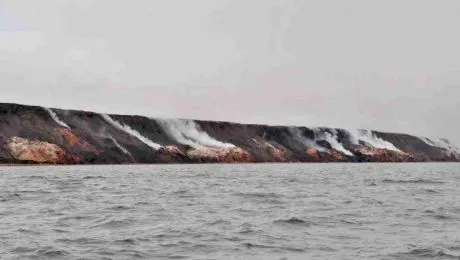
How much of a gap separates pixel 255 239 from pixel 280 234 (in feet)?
4.98

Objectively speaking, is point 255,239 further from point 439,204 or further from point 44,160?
point 44,160

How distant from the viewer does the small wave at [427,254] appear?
1719 cm

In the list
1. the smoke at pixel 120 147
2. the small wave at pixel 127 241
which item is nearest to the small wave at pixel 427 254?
the small wave at pixel 127 241

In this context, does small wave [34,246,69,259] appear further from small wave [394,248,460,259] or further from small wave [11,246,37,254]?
small wave [394,248,460,259]

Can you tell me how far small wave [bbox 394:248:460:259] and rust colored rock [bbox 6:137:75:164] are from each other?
4972 inches

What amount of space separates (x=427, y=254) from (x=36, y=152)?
130 m

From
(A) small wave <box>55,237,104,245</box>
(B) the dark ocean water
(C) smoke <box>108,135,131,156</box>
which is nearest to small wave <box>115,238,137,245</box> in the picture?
(B) the dark ocean water

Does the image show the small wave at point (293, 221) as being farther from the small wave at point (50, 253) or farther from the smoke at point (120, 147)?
the smoke at point (120, 147)

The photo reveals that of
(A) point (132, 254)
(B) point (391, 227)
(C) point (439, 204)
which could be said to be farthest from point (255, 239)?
(C) point (439, 204)

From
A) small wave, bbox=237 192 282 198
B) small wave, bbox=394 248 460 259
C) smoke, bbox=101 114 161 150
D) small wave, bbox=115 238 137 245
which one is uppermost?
smoke, bbox=101 114 161 150

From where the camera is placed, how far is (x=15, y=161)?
132625mm

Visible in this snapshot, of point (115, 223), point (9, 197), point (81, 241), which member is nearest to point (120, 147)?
point (9, 197)

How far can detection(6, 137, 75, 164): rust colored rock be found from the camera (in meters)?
136

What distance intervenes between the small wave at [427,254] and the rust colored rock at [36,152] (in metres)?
126
